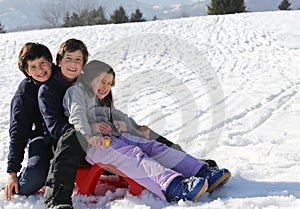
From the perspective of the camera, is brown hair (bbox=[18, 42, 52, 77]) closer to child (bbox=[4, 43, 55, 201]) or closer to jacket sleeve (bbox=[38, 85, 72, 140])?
child (bbox=[4, 43, 55, 201])

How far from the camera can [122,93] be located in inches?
217

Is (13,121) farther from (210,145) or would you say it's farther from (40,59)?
(210,145)

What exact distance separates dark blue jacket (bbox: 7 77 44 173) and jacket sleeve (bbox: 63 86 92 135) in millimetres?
293

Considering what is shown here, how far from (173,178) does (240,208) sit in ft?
1.19

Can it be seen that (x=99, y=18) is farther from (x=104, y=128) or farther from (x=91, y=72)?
(x=104, y=128)

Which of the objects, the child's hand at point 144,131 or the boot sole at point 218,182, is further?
the child's hand at point 144,131

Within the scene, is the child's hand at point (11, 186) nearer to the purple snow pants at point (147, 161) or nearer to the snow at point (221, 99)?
the snow at point (221, 99)

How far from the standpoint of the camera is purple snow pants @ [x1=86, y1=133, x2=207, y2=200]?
7.07 ft

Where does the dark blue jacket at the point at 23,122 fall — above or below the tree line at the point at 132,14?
below

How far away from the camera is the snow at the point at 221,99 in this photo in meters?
2.31

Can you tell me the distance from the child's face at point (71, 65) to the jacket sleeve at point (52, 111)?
154 millimetres

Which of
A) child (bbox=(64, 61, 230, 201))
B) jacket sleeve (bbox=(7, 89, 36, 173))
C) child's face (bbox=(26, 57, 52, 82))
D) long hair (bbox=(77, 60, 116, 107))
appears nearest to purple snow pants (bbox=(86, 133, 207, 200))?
child (bbox=(64, 61, 230, 201))

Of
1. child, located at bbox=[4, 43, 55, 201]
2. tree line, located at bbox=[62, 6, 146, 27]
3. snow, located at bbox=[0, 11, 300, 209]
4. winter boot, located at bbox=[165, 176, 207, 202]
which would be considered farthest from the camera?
tree line, located at bbox=[62, 6, 146, 27]

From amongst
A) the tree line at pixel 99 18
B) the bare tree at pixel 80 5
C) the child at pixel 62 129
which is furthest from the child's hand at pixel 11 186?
the bare tree at pixel 80 5
